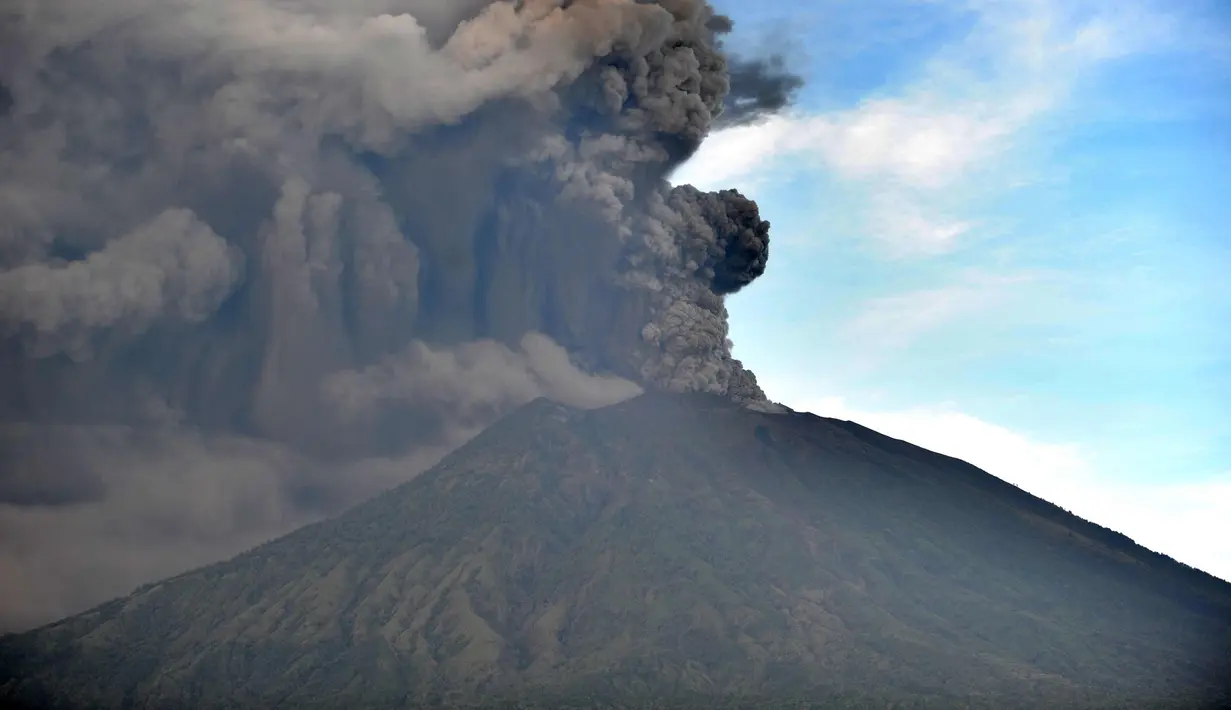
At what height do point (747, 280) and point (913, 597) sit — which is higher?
point (747, 280)

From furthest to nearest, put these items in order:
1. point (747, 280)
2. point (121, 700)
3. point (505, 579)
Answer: point (747, 280), point (505, 579), point (121, 700)

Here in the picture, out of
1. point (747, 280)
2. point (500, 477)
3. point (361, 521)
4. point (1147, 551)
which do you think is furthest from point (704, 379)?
point (1147, 551)

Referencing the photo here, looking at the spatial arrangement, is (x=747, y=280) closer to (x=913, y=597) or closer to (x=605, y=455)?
(x=605, y=455)

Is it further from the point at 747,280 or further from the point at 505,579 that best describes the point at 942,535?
the point at 505,579

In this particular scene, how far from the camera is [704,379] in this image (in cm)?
13375

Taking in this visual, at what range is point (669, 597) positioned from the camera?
122812mm

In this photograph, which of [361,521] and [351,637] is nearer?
[351,637]

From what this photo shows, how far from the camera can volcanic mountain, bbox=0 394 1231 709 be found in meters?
113

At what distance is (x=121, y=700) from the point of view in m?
117

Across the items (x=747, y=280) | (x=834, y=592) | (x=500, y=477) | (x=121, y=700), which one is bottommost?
(x=121, y=700)

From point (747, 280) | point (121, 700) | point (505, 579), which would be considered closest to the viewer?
point (121, 700)

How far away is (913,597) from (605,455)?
105 feet

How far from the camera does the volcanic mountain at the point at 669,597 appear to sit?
11288 centimetres

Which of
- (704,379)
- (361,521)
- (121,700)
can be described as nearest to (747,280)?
(704,379)
